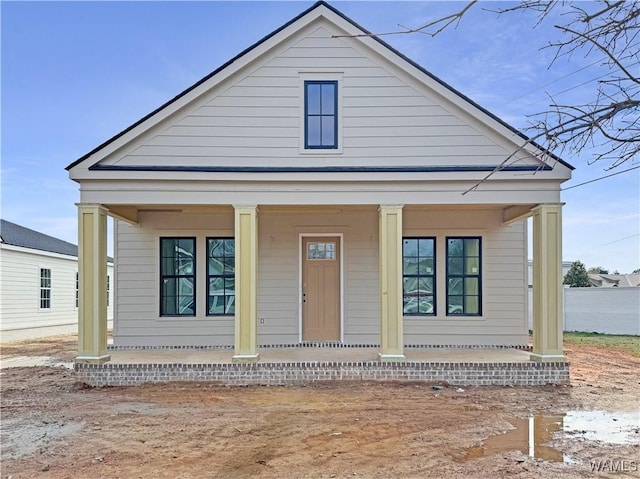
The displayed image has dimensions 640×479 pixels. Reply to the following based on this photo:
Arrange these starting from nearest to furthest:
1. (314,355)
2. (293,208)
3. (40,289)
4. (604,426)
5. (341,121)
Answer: (604,426) → (341,121) → (314,355) → (293,208) → (40,289)

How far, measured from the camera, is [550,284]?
302 inches

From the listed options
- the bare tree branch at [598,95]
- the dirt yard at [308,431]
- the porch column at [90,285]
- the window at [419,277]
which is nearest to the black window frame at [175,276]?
the porch column at [90,285]

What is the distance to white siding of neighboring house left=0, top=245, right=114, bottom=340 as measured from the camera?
1551 cm

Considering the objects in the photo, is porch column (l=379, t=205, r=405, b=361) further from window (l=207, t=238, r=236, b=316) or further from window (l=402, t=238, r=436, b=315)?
window (l=207, t=238, r=236, b=316)

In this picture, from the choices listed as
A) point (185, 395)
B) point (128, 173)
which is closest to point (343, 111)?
point (128, 173)

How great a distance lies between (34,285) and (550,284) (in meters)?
17.1

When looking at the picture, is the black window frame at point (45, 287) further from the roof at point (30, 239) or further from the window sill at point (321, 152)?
the window sill at point (321, 152)

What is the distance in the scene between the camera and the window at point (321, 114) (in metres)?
8.33

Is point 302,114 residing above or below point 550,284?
above

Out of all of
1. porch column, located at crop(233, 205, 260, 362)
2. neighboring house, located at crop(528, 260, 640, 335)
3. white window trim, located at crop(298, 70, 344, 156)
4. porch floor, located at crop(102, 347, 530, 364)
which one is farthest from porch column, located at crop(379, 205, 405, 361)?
neighboring house, located at crop(528, 260, 640, 335)

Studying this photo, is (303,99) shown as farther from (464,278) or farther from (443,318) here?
(443,318)

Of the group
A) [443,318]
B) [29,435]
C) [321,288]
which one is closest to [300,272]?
[321,288]

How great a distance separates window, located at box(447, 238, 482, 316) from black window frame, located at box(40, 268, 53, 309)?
1534 centimetres

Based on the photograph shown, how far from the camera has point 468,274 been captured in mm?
9711
